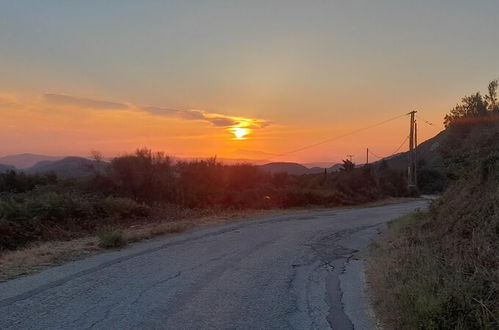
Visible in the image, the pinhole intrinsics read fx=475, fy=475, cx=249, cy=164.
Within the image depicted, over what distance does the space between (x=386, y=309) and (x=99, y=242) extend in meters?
9.10

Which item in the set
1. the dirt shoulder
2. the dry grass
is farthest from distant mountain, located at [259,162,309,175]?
the dry grass

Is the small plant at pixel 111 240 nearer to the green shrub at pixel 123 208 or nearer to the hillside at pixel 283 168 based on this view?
the green shrub at pixel 123 208

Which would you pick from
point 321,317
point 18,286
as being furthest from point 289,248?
point 18,286

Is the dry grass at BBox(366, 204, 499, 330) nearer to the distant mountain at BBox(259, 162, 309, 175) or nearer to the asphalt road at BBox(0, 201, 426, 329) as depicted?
the asphalt road at BBox(0, 201, 426, 329)

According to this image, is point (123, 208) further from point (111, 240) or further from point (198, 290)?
point (198, 290)

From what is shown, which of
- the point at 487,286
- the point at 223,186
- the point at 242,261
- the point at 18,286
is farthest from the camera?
the point at 223,186

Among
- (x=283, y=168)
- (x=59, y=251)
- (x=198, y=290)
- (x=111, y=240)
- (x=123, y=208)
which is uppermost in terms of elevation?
(x=283, y=168)

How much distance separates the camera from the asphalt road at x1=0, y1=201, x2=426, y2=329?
22.4 feet

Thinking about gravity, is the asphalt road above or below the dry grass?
below

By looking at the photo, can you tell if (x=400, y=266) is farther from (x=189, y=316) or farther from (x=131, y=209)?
(x=131, y=209)

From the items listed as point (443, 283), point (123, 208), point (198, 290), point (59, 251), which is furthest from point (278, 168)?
point (443, 283)

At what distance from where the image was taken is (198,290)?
8.51 meters

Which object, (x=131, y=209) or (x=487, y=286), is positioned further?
(x=131, y=209)

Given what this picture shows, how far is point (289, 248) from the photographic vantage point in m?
13.8
